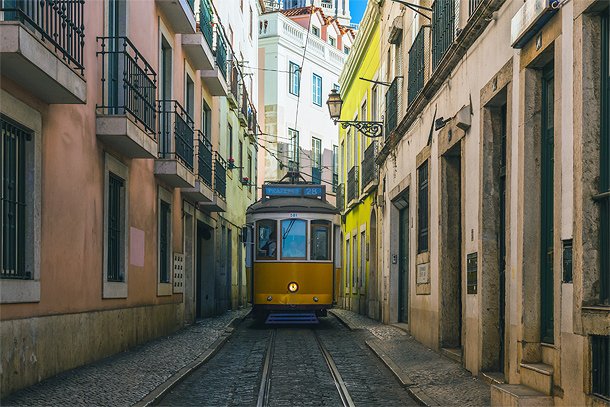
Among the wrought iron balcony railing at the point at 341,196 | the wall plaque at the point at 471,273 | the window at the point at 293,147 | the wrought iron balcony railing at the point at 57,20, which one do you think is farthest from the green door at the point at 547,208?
the window at the point at 293,147

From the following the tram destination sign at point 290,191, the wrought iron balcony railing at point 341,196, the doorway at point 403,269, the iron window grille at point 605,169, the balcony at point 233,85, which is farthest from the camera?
the wrought iron balcony railing at point 341,196

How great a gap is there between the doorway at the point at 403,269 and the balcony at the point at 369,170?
3.06m

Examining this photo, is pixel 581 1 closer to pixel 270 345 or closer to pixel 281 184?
pixel 270 345

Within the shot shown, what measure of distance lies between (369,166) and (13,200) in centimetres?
1458

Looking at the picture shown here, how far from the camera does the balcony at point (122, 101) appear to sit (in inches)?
400

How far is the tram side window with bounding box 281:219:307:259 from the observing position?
16.8 m

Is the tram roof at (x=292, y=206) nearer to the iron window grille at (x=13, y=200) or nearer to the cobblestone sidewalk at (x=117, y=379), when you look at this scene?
the cobblestone sidewalk at (x=117, y=379)

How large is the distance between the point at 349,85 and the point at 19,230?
21562 millimetres

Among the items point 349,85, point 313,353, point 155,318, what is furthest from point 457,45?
point 349,85

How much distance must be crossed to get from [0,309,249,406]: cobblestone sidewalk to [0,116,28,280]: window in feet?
3.92

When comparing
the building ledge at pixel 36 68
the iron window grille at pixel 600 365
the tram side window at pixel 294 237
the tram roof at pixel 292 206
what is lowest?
the iron window grille at pixel 600 365

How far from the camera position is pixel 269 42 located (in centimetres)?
3697

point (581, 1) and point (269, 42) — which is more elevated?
point (269, 42)

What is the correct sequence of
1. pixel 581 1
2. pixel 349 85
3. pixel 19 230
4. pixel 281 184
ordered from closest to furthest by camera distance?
pixel 581 1, pixel 19 230, pixel 281 184, pixel 349 85
